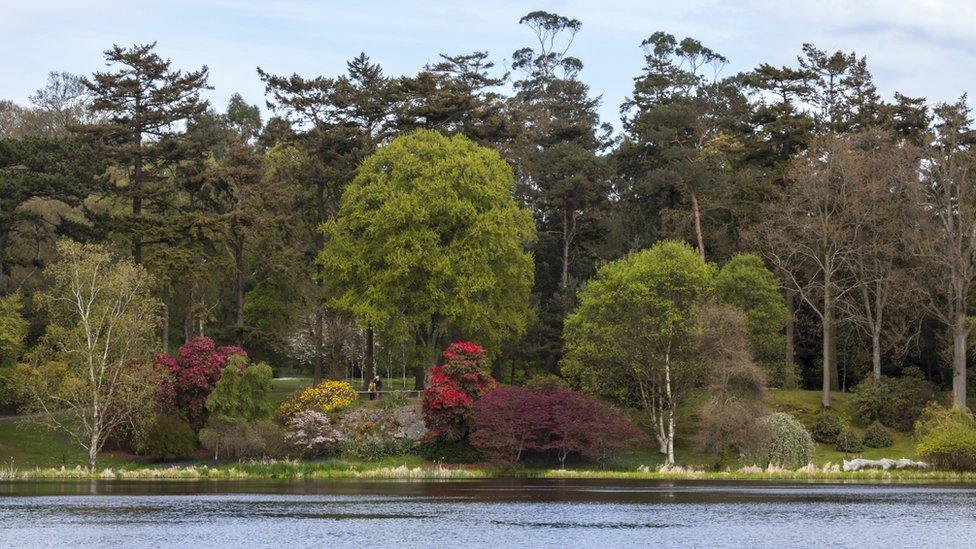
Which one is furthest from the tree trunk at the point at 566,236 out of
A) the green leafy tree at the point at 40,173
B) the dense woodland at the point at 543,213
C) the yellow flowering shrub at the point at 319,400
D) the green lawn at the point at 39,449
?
the green lawn at the point at 39,449

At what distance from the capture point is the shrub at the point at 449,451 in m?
73.6

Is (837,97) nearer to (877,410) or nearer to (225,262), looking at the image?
(877,410)

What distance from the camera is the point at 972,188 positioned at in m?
79.2

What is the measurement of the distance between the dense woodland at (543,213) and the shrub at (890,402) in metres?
2.17

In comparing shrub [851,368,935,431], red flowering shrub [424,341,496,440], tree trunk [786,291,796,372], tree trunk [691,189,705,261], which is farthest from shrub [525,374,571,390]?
shrub [851,368,935,431]

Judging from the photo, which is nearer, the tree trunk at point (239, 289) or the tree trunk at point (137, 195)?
the tree trunk at point (137, 195)

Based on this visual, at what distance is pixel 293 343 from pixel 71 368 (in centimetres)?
2641

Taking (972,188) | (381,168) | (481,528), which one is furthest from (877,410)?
(481,528)

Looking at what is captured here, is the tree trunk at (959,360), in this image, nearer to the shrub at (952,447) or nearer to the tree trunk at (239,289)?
the shrub at (952,447)

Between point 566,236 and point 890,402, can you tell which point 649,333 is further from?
point 566,236

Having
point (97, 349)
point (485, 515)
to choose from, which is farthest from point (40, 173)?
point (485, 515)

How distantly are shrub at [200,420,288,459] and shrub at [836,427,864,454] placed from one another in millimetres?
31684

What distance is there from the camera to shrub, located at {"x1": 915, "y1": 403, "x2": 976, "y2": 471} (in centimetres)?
6831

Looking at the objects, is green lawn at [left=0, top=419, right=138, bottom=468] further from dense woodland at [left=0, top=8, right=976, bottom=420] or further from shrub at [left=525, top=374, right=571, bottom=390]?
shrub at [left=525, top=374, right=571, bottom=390]
